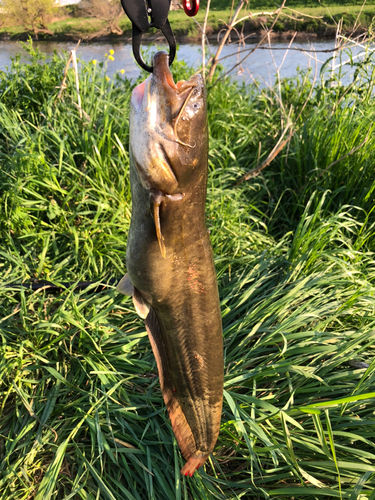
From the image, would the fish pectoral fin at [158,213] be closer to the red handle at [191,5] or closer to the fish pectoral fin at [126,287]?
the fish pectoral fin at [126,287]

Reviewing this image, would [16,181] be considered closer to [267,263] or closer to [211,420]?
[267,263]

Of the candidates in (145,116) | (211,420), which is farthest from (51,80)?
(211,420)

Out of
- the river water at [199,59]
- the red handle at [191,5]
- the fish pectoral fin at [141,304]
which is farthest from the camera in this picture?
the river water at [199,59]

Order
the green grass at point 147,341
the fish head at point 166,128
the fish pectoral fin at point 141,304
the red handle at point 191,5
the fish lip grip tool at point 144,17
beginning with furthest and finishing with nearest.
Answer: the green grass at point 147,341 < the fish pectoral fin at point 141,304 < the red handle at point 191,5 < the fish head at point 166,128 < the fish lip grip tool at point 144,17

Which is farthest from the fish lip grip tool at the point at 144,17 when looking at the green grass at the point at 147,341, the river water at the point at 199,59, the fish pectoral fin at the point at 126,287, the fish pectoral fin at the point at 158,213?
the river water at the point at 199,59

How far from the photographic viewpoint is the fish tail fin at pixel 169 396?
58.2 inches

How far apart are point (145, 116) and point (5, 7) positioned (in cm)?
539

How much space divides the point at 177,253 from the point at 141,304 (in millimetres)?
259

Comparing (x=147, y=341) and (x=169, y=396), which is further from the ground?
(x=169, y=396)

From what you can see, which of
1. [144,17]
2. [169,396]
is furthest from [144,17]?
[169,396]

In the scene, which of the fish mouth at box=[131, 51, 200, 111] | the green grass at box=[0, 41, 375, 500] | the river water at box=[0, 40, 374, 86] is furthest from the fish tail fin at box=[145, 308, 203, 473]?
the river water at box=[0, 40, 374, 86]

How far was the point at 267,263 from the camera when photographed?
2.97 meters

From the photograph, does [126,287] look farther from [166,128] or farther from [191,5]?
[191,5]

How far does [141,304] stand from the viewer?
141cm
